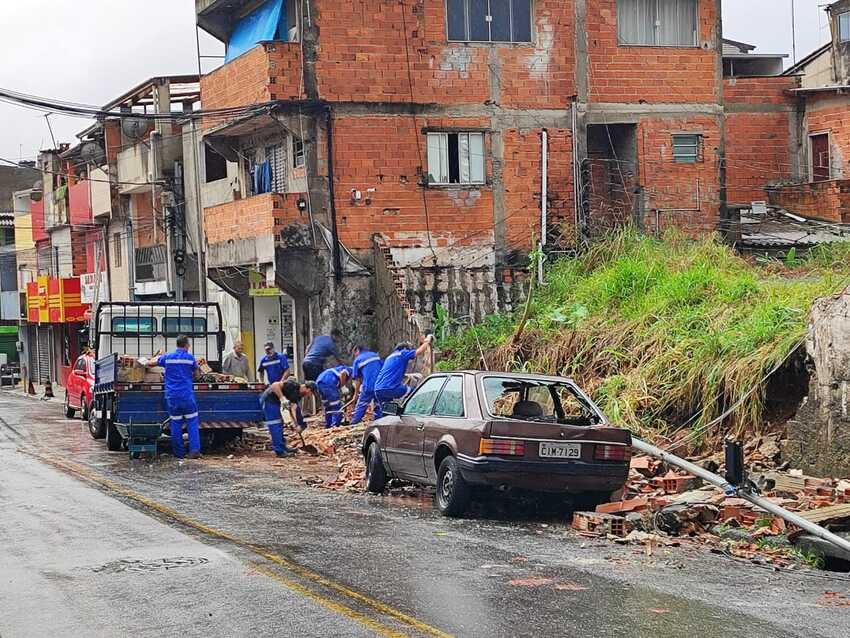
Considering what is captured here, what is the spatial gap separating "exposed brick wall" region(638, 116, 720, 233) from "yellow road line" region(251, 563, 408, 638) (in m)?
19.6

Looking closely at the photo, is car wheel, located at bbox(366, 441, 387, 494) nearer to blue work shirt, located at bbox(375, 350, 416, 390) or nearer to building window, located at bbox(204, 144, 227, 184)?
blue work shirt, located at bbox(375, 350, 416, 390)

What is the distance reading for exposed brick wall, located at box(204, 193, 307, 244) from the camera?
84.7 feet

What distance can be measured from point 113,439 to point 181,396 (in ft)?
7.91

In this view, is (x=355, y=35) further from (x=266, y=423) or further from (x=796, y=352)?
(x=796, y=352)

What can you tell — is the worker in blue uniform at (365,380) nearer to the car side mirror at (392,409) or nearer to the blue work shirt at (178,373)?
the blue work shirt at (178,373)

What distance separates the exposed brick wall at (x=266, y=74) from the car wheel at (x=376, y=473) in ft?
41.4

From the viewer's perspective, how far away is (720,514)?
12.0 metres

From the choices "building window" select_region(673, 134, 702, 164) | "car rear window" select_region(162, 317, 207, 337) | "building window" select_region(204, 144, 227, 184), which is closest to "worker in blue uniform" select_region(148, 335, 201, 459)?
"car rear window" select_region(162, 317, 207, 337)

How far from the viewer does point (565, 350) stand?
19969mm

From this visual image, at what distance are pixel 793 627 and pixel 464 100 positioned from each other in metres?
20.0

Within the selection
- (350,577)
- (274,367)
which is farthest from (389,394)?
(350,577)

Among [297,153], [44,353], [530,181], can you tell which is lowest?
[44,353]

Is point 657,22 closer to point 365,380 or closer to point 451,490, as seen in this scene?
point 365,380

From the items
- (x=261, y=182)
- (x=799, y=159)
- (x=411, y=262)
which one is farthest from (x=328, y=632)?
(x=799, y=159)
